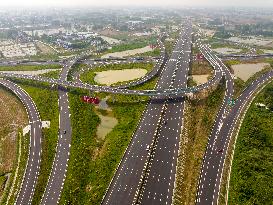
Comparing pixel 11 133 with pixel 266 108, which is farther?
pixel 266 108

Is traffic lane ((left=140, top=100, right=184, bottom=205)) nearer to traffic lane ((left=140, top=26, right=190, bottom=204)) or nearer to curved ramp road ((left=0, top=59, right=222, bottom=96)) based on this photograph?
traffic lane ((left=140, top=26, right=190, bottom=204))

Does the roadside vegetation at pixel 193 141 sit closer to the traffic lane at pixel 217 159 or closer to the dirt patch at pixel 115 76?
the traffic lane at pixel 217 159

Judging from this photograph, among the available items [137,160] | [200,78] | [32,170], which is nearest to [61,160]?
[32,170]

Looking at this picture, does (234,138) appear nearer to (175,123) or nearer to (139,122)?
(175,123)

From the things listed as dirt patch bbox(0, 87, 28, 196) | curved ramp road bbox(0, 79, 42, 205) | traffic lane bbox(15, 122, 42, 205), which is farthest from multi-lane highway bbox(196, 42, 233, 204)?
dirt patch bbox(0, 87, 28, 196)

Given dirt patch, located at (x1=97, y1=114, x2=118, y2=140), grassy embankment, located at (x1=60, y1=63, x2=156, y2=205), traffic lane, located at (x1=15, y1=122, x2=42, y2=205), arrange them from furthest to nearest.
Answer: dirt patch, located at (x1=97, y1=114, x2=118, y2=140), grassy embankment, located at (x1=60, y1=63, x2=156, y2=205), traffic lane, located at (x1=15, y1=122, x2=42, y2=205)

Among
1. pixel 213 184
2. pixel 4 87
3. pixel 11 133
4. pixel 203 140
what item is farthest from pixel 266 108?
pixel 4 87

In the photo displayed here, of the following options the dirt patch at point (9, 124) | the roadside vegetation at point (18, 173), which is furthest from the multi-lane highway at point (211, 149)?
the dirt patch at point (9, 124)
